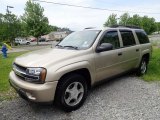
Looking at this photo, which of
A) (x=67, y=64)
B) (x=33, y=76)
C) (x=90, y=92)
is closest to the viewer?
(x=33, y=76)

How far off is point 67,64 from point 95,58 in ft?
2.68

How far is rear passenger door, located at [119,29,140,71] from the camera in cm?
533

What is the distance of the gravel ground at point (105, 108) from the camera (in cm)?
378

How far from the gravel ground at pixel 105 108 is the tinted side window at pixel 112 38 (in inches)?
47.5

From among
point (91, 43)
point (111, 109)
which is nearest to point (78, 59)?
point (91, 43)

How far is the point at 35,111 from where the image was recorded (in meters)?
4.07

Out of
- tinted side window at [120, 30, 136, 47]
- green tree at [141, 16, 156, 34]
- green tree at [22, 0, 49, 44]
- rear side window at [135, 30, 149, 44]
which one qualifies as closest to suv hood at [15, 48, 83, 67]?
tinted side window at [120, 30, 136, 47]

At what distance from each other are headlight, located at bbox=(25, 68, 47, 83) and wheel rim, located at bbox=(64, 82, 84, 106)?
64 cm

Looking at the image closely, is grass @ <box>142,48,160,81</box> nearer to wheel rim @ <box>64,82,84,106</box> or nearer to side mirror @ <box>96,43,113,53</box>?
side mirror @ <box>96,43,113,53</box>

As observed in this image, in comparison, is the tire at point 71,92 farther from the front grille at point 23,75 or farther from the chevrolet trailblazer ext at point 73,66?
the front grille at point 23,75

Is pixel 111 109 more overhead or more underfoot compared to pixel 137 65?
more underfoot

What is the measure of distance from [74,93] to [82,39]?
1.46 metres

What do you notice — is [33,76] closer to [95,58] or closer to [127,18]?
[95,58]

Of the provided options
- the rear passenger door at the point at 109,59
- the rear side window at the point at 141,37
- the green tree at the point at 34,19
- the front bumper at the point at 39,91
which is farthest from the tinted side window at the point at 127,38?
the green tree at the point at 34,19
